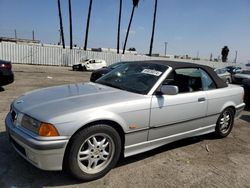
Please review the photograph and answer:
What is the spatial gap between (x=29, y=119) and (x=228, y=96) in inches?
144

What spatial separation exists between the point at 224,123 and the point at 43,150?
365 cm

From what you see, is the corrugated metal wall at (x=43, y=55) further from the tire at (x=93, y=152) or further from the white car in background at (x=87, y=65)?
the tire at (x=93, y=152)

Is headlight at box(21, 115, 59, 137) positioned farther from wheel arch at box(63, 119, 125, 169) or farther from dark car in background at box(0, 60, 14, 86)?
dark car in background at box(0, 60, 14, 86)

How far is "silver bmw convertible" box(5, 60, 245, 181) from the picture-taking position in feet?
9.17

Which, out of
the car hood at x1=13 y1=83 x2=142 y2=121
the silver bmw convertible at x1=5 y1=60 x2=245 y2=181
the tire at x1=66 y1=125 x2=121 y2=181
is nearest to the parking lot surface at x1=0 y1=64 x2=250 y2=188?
the tire at x1=66 y1=125 x2=121 y2=181

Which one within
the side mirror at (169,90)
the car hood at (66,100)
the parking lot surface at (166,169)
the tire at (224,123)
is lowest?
the parking lot surface at (166,169)

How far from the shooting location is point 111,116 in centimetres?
306

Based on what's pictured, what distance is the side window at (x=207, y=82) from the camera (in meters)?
4.50

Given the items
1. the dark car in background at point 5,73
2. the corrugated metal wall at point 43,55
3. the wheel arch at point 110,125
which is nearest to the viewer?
the wheel arch at point 110,125

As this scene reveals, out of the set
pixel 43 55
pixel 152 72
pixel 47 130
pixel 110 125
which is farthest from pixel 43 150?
pixel 43 55

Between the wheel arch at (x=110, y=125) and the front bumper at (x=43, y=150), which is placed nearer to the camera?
the front bumper at (x=43, y=150)

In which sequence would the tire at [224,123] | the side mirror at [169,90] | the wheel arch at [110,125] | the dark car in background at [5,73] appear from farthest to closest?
the dark car in background at [5,73]
the tire at [224,123]
the side mirror at [169,90]
the wheel arch at [110,125]

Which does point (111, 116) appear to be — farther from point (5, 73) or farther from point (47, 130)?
point (5, 73)

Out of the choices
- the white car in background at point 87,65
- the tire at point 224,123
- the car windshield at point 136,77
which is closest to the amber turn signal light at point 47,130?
the car windshield at point 136,77
